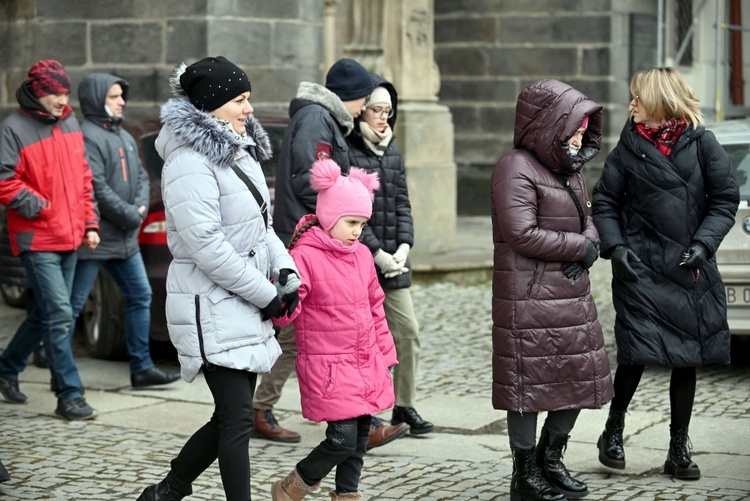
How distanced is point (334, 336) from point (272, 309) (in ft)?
1.10

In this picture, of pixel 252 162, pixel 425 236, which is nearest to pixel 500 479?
pixel 252 162

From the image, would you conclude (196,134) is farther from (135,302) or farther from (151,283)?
(151,283)

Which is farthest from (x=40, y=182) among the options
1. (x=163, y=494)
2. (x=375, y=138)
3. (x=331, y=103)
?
(x=163, y=494)

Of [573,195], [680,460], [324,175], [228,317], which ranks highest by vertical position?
[324,175]

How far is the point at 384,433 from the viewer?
695 centimetres

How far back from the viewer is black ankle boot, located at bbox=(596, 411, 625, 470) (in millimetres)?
6328

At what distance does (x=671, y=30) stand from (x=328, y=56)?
5.51 m

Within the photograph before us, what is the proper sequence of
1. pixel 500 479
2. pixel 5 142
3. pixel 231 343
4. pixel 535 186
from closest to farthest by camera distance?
pixel 231 343 → pixel 535 186 → pixel 500 479 → pixel 5 142

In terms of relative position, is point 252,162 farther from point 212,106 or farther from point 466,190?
point 466,190

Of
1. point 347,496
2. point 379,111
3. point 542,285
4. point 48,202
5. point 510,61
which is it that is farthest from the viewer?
point 510,61

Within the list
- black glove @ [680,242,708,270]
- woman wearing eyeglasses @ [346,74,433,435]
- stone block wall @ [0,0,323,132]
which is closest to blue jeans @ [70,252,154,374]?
woman wearing eyeglasses @ [346,74,433,435]

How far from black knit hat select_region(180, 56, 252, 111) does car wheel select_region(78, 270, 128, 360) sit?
3.77m

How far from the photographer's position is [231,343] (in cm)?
516

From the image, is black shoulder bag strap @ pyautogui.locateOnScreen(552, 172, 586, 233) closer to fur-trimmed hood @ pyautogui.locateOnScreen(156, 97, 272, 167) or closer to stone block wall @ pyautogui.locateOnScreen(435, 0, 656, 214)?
fur-trimmed hood @ pyautogui.locateOnScreen(156, 97, 272, 167)
